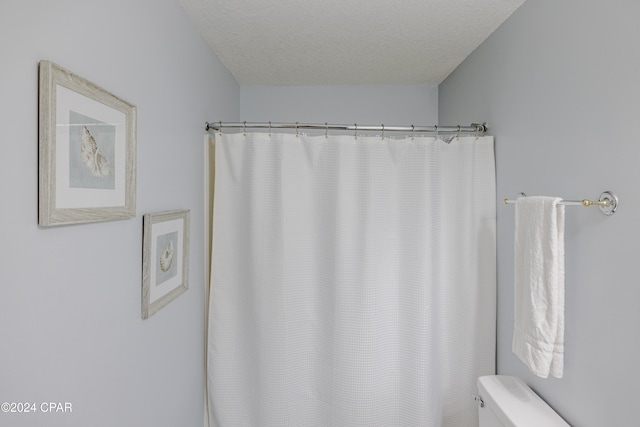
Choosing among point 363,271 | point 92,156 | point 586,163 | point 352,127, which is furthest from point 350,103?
point 92,156

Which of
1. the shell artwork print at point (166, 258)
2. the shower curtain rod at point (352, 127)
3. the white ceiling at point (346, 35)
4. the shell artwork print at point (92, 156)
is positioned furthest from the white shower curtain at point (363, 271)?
the shell artwork print at point (92, 156)

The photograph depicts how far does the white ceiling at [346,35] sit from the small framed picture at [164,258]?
0.91 metres

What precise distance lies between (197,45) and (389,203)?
3.95 feet

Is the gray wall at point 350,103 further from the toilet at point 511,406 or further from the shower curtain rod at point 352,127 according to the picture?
the toilet at point 511,406

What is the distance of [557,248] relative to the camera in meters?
1.18

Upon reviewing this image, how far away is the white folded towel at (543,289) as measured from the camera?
1.19 metres

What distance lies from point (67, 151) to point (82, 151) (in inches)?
2.1

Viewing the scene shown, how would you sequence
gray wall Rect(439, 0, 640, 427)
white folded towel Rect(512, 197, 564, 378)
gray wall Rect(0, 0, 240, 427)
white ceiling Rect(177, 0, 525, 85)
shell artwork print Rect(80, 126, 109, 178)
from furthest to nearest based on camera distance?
white ceiling Rect(177, 0, 525, 85) → white folded towel Rect(512, 197, 564, 378) → gray wall Rect(439, 0, 640, 427) → shell artwork print Rect(80, 126, 109, 178) → gray wall Rect(0, 0, 240, 427)

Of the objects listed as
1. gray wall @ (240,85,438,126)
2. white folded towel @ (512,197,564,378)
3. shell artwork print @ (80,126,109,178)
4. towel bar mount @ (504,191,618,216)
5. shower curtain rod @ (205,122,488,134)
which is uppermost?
gray wall @ (240,85,438,126)

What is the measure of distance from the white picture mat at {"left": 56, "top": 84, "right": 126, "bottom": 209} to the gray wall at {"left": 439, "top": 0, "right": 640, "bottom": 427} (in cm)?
142

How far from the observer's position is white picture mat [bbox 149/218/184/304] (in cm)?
130

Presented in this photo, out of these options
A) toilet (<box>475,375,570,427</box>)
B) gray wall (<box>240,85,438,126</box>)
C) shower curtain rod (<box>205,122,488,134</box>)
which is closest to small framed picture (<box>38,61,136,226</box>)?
shower curtain rod (<box>205,122,488,134</box>)

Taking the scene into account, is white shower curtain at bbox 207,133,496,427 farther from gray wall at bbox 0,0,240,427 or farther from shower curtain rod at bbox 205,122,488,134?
gray wall at bbox 0,0,240,427

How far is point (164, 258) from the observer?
1.40 meters
